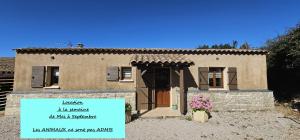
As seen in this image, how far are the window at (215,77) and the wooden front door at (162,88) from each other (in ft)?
8.36

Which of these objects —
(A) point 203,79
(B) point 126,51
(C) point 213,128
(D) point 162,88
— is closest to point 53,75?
(B) point 126,51

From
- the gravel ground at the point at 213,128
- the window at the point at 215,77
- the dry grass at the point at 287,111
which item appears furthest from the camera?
the window at the point at 215,77

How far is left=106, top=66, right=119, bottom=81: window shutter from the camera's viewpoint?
11617 mm

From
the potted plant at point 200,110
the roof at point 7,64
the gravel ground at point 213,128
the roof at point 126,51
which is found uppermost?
the roof at point 126,51

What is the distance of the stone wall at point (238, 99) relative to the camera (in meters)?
11.7

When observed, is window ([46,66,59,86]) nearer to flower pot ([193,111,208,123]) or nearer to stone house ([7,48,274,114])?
stone house ([7,48,274,114])

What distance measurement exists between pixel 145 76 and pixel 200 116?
4.00 meters

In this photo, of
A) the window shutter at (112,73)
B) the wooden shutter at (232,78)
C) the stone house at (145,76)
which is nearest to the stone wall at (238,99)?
the stone house at (145,76)

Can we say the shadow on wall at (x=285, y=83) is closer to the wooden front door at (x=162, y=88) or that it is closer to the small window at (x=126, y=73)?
the wooden front door at (x=162, y=88)

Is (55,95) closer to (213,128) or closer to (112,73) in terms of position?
(112,73)

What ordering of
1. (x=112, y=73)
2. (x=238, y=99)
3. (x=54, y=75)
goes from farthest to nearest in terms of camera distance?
(x=238, y=99) < (x=54, y=75) < (x=112, y=73)

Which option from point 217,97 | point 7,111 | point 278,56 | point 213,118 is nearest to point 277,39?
point 278,56

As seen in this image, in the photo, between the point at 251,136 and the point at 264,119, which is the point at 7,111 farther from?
the point at 264,119

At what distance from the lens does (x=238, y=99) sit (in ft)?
39.0
